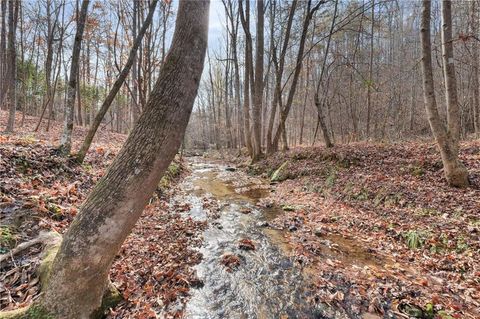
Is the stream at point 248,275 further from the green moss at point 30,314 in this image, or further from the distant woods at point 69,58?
the distant woods at point 69,58

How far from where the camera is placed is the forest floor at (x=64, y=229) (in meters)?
3.28

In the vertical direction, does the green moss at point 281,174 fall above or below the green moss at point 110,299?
above

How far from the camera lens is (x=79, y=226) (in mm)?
2326

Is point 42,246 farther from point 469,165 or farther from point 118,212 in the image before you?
point 469,165

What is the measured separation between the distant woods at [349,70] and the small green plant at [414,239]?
7.84 m

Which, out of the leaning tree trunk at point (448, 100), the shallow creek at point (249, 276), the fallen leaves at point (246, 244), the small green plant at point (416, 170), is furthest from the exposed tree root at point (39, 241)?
the small green plant at point (416, 170)

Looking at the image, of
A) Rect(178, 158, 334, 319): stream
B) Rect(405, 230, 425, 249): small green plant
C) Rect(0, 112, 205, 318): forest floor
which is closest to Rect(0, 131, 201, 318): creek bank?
Rect(0, 112, 205, 318): forest floor

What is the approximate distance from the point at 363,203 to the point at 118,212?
662cm

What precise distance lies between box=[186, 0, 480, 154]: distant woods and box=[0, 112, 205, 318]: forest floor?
9.47m

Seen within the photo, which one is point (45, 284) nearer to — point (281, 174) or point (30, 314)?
point (30, 314)

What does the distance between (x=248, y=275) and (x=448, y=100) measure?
23.4 ft

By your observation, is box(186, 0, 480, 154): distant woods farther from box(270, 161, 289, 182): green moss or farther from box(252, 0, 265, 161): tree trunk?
box(270, 161, 289, 182): green moss

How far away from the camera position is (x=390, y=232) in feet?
17.9

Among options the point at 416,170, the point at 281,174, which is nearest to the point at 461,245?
the point at 416,170
